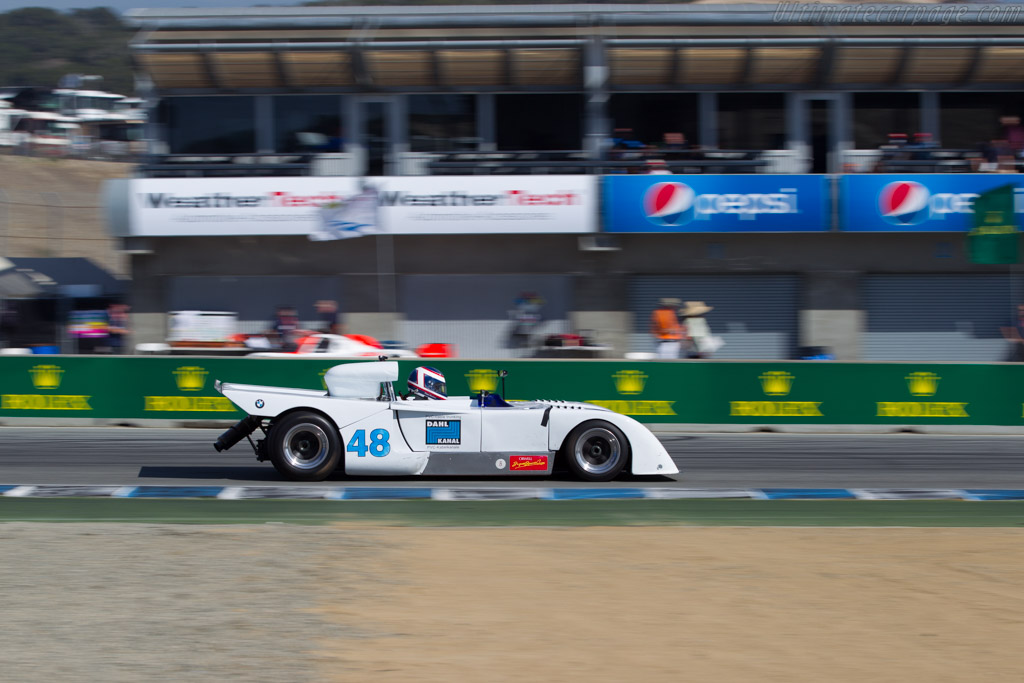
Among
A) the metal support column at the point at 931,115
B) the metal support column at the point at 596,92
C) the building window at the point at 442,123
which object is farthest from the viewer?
the metal support column at the point at 931,115

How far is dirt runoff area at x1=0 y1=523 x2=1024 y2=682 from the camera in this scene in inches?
212

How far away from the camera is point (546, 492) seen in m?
10.5

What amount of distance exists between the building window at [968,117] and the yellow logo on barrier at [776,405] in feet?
35.0

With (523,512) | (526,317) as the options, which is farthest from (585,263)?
(523,512)

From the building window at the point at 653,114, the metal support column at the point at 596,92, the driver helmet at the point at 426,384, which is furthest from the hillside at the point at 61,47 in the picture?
the driver helmet at the point at 426,384

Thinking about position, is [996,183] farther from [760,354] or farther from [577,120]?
[577,120]

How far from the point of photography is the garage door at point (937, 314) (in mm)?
22969

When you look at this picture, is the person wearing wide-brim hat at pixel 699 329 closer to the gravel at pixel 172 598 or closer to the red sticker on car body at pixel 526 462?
the red sticker on car body at pixel 526 462

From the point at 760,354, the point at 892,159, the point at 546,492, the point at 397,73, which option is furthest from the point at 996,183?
the point at 546,492

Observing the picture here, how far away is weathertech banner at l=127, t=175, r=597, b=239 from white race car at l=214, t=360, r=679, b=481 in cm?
1141

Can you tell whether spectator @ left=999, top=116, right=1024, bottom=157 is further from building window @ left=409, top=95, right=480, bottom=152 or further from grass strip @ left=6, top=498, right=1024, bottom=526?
grass strip @ left=6, top=498, right=1024, bottom=526

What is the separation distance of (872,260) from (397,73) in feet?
33.9

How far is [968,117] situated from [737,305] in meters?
6.58

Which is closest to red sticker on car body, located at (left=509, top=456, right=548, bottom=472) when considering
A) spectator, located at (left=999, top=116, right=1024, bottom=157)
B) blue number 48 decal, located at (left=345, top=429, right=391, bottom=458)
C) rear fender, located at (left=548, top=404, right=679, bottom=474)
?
rear fender, located at (left=548, top=404, right=679, bottom=474)
